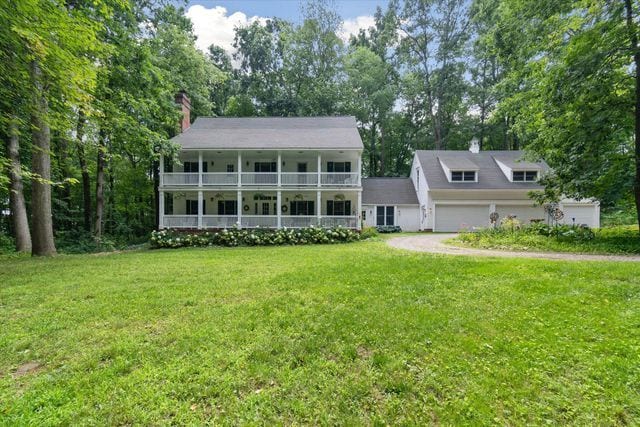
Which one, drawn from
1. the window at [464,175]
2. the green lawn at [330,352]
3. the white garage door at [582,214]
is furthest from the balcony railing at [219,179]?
the white garage door at [582,214]

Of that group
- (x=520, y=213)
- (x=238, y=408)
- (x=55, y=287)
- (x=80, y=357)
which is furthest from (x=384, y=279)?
(x=520, y=213)

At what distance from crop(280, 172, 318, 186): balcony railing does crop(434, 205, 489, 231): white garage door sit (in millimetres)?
9889

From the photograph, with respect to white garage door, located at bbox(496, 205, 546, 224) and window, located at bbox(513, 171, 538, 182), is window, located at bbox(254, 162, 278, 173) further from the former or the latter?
window, located at bbox(513, 171, 538, 182)

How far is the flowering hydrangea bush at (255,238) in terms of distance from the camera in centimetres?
1400

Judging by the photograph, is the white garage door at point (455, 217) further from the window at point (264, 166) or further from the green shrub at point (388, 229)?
the window at point (264, 166)

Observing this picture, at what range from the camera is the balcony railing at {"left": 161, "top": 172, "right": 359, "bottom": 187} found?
17.5 meters

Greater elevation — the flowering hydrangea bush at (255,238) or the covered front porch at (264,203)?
the covered front porch at (264,203)

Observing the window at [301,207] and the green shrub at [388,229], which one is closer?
the window at [301,207]

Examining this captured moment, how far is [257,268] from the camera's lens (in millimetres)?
7828

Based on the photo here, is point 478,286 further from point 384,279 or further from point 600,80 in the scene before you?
point 600,80

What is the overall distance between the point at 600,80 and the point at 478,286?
30.3 feet

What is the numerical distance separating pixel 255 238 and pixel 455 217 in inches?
597

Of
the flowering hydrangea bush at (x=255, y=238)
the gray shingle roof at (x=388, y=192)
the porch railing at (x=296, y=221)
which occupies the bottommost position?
the flowering hydrangea bush at (x=255, y=238)

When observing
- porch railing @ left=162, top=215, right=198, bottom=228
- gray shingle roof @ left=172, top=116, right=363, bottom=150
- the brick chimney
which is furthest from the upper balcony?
the brick chimney
